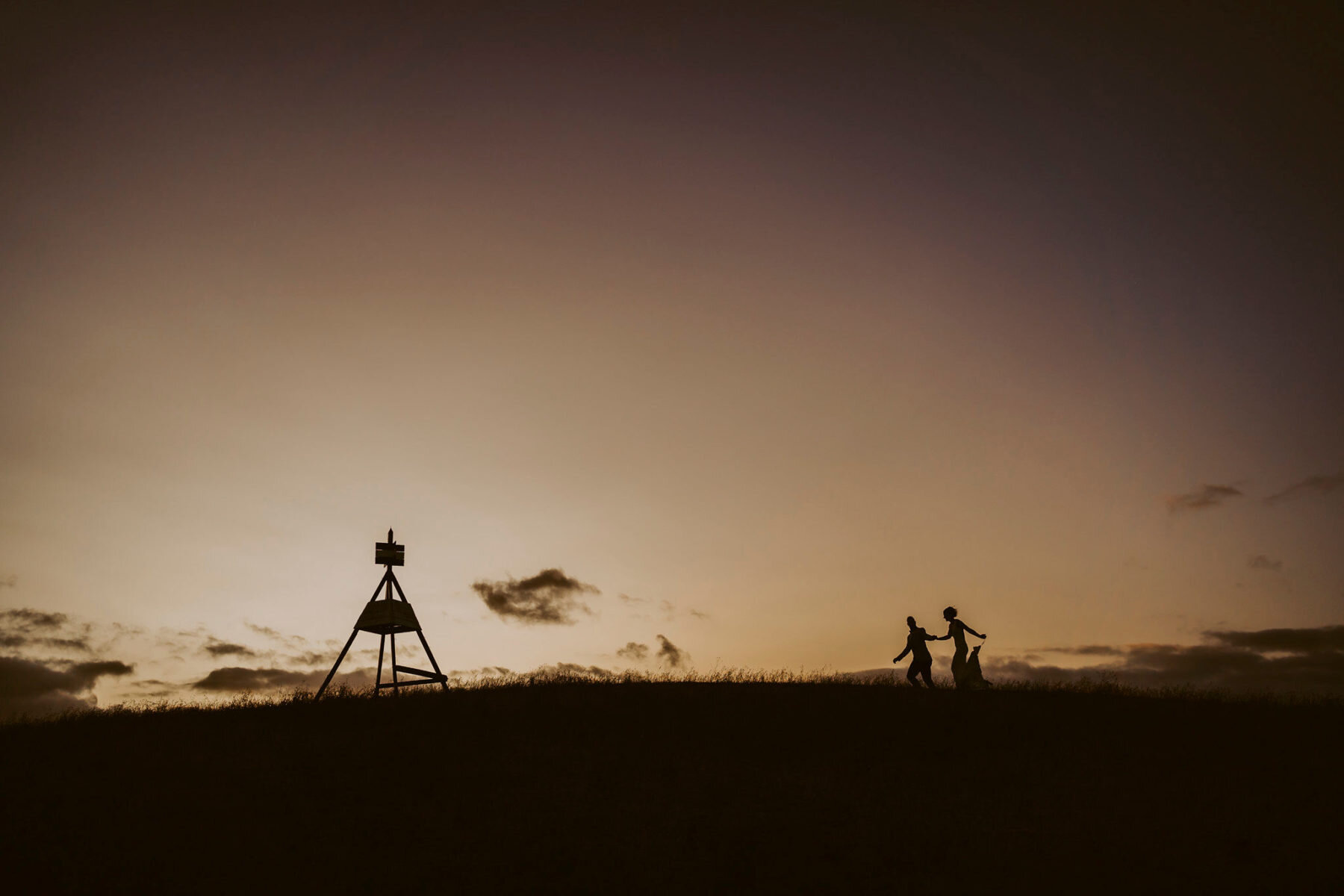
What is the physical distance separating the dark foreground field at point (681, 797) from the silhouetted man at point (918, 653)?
2.58 meters

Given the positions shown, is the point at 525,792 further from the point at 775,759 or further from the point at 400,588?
the point at 400,588

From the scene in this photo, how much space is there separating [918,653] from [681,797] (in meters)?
10.7

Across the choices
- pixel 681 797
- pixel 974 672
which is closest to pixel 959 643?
pixel 974 672

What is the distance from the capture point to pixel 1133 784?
14.3 meters

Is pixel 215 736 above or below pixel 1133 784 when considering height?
above

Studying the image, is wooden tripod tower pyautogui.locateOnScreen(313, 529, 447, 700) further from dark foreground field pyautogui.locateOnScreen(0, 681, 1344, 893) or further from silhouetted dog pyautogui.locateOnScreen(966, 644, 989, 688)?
silhouetted dog pyautogui.locateOnScreen(966, 644, 989, 688)

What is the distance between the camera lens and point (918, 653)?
22.2 metres

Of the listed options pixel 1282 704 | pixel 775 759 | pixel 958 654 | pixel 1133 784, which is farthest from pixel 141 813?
pixel 1282 704

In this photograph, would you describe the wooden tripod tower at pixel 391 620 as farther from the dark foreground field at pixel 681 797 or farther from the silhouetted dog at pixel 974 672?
the silhouetted dog at pixel 974 672

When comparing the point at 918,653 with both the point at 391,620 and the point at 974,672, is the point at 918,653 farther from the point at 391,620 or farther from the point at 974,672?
the point at 391,620

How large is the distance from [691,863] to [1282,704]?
1675cm

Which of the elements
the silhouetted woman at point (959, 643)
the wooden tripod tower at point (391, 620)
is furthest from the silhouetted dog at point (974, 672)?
the wooden tripod tower at point (391, 620)

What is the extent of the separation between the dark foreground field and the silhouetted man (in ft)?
8.45

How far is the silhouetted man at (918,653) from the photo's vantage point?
2214 cm
